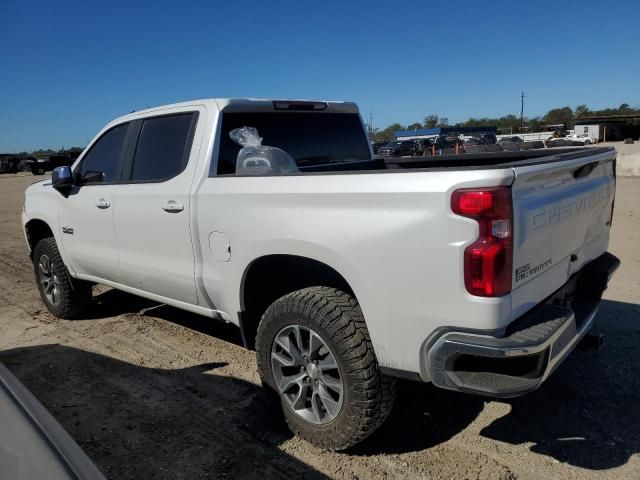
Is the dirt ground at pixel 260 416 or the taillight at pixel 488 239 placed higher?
the taillight at pixel 488 239

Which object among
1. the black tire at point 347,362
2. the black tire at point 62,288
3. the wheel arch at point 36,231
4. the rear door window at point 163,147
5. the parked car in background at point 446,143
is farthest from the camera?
the parked car in background at point 446,143

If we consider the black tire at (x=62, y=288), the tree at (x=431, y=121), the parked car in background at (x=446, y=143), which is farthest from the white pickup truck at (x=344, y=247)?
the tree at (x=431, y=121)

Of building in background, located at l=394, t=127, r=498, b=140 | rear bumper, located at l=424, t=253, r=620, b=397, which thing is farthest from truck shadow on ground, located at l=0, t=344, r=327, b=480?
building in background, located at l=394, t=127, r=498, b=140

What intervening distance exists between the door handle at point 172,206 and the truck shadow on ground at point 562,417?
1827mm

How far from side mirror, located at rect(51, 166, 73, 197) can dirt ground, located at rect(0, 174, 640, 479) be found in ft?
4.54

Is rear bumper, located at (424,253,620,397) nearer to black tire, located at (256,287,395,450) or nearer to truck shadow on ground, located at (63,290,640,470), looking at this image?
black tire, located at (256,287,395,450)

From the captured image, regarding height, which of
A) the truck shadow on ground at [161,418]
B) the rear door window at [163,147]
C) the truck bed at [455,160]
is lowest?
the truck shadow on ground at [161,418]

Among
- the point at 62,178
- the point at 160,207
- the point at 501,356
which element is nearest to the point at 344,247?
the point at 501,356

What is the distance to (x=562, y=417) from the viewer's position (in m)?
3.13

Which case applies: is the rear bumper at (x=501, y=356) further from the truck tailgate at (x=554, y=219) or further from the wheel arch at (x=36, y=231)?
the wheel arch at (x=36, y=231)

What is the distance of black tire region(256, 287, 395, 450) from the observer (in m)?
2.57

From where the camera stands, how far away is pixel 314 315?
269 cm

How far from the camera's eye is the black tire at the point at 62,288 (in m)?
5.04

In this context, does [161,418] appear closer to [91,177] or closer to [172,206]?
[172,206]
